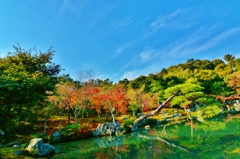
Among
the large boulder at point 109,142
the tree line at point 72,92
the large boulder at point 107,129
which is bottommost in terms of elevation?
the large boulder at point 109,142

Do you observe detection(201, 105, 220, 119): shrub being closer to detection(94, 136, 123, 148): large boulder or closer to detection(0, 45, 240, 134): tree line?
detection(0, 45, 240, 134): tree line

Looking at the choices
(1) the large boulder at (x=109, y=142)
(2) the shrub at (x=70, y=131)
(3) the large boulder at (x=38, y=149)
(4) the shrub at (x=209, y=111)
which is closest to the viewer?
(3) the large boulder at (x=38, y=149)

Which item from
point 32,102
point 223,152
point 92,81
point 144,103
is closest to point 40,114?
point 92,81

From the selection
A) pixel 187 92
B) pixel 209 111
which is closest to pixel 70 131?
pixel 209 111

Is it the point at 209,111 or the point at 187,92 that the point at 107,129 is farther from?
the point at 187,92

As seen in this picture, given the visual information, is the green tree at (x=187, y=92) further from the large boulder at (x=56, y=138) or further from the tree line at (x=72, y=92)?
the large boulder at (x=56, y=138)

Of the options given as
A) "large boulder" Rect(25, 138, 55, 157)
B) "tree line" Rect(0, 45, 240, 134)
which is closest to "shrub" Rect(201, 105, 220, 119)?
"tree line" Rect(0, 45, 240, 134)

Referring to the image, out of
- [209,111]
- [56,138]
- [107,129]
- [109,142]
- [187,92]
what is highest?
[187,92]

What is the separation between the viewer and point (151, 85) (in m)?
29.9

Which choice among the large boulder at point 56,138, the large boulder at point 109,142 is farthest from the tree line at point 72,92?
the large boulder at point 109,142

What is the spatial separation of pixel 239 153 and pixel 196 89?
17.3m

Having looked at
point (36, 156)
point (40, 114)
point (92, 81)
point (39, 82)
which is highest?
point (92, 81)

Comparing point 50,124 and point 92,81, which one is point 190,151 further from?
point 50,124

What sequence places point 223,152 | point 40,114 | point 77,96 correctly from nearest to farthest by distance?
point 223,152, point 40,114, point 77,96
